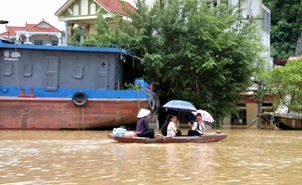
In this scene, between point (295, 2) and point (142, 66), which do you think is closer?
point (142, 66)

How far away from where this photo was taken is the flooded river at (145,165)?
7.58 meters

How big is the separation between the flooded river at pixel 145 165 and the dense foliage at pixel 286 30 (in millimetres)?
40691

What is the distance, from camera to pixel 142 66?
2505cm

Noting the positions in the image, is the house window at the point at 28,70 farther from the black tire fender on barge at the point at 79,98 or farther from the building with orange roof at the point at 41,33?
the building with orange roof at the point at 41,33

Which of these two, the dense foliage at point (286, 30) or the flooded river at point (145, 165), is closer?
the flooded river at point (145, 165)

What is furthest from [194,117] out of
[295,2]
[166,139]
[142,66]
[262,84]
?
[295,2]

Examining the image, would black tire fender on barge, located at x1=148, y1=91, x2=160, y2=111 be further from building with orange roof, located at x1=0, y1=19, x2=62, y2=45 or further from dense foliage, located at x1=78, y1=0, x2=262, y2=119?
building with orange roof, located at x1=0, y1=19, x2=62, y2=45

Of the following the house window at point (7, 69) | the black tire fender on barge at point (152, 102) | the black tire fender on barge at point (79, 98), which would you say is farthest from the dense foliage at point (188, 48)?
the house window at point (7, 69)

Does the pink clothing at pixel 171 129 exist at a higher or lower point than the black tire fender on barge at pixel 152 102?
lower

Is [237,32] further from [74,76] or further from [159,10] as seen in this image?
[74,76]

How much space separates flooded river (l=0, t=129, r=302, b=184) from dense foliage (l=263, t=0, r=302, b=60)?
40.7 m

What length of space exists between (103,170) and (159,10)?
18.0 m

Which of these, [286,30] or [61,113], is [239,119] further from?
[61,113]

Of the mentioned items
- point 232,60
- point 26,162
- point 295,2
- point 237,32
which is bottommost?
point 26,162
